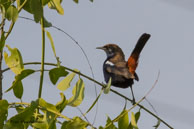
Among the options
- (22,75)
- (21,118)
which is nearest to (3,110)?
(21,118)

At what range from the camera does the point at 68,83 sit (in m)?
1.87

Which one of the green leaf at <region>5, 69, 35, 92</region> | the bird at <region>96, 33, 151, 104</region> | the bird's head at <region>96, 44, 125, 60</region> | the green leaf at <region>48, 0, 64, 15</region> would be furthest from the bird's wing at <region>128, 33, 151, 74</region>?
the green leaf at <region>5, 69, 35, 92</region>

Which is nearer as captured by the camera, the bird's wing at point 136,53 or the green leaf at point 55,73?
the green leaf at point 55,73

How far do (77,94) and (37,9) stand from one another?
0.37 metres

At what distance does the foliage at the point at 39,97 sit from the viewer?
1.62 m

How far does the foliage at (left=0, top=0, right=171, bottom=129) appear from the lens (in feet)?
5.30

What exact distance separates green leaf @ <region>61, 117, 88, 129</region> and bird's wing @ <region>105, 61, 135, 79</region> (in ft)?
10.1

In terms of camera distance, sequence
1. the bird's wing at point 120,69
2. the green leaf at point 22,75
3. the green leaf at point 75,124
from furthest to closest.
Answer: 1. the bird's wing at point 120,69
2. the green leaf at point 22,75
3. the green leaf at point 75,124

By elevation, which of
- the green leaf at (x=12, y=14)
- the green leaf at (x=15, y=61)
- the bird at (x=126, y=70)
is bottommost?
the bird at (x=126, y=70)

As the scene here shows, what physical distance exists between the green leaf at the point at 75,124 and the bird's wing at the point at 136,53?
3228mm

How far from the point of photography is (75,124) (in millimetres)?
1607

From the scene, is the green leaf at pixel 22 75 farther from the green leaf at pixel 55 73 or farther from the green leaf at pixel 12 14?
the green leaf at pixel 12 14

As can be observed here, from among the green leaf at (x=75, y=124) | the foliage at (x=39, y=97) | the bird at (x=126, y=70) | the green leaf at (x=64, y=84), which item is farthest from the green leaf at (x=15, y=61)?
the bird at (x=126, y=70)

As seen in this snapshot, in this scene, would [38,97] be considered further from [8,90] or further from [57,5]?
[57,5]
